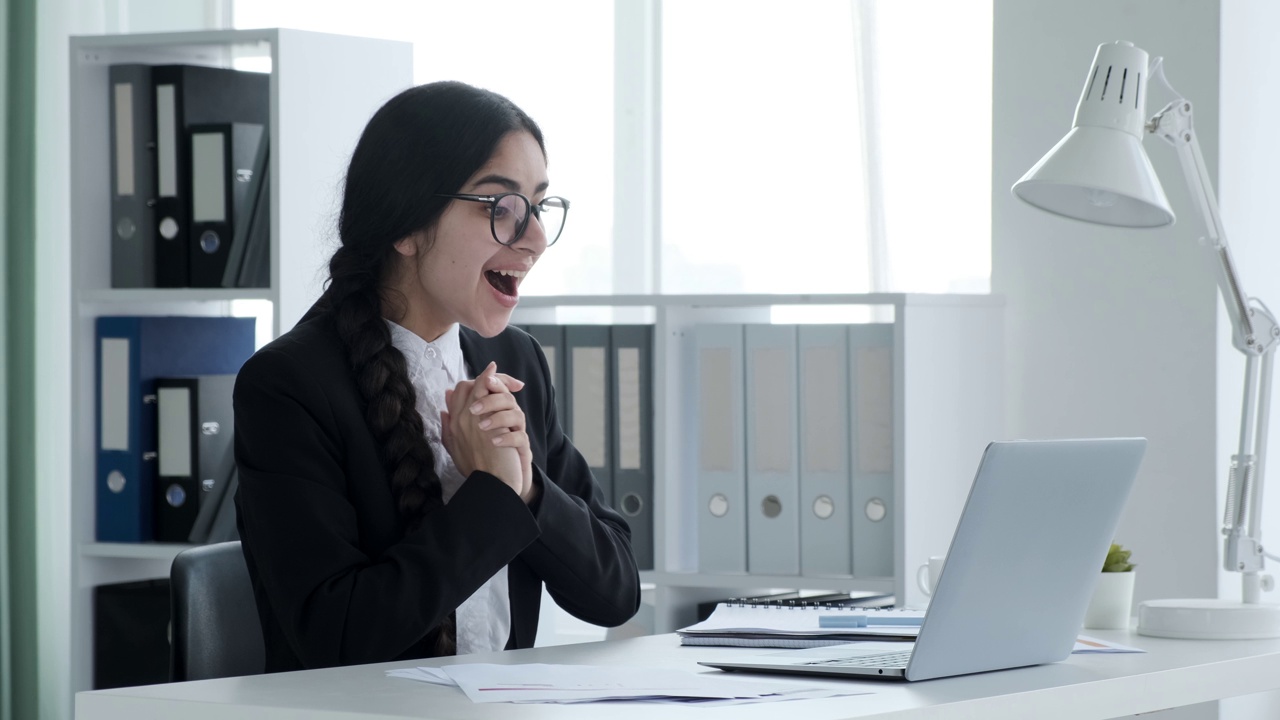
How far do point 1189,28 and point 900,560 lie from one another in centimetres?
96

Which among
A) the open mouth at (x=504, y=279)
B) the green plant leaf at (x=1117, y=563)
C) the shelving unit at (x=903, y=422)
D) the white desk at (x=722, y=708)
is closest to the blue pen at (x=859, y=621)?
the white desk at (x=722, y=708)

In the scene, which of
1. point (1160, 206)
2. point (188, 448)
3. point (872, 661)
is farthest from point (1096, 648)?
point (188, 448)

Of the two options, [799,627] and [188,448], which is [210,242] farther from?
[799,627]

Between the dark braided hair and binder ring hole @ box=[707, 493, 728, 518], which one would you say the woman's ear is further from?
binder ring hole @ box=[707, 493, 728, 518]

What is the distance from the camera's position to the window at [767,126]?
10.0ft

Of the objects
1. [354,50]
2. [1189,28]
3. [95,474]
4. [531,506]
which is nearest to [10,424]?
[95,474]

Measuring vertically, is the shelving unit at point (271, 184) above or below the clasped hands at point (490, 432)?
above

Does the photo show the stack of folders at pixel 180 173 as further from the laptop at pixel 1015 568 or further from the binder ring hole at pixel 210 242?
the laptop at pixel 1015 568

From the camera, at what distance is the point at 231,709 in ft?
3.67

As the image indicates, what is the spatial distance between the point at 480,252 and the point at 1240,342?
91 centimetres

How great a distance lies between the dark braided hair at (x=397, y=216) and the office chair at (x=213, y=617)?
0.80 ft

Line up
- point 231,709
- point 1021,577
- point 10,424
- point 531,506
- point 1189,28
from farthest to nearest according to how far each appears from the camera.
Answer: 1. point 10,424
2. point 1189,28
3. point 531,506
4. point 1021,577
5. point 231,709

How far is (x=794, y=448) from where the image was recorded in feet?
8.41

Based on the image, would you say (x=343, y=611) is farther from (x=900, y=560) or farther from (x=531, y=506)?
(x=900, y=560)
